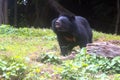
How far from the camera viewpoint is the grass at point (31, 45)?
5.58m

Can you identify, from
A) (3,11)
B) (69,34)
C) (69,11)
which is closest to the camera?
(69,34)

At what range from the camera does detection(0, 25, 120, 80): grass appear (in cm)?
558

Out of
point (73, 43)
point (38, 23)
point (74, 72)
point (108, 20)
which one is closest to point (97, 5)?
point (108, 20)

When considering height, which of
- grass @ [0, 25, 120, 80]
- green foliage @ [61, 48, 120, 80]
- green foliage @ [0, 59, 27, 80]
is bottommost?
grass @ [0, 25, 120, 80]

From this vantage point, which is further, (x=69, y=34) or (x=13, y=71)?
(x=69, y=34)

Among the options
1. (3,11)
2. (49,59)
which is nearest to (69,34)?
(49,59)

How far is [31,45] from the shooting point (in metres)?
9.12

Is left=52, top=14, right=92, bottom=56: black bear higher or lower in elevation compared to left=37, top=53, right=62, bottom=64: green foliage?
higher

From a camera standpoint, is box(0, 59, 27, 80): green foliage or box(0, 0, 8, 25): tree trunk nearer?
box(0, 59, 27, 80): green foliage

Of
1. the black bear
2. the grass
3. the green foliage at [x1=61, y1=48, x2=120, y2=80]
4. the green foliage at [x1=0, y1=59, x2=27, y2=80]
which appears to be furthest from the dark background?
the green foliage at [x1=0, y1=59, x2=27, y2=80]

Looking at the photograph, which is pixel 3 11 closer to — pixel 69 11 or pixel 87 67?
pixel 69 11

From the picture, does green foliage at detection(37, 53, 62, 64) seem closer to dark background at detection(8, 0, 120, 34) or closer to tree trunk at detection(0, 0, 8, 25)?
tree trunk at detection(0, 0, 8, 25)

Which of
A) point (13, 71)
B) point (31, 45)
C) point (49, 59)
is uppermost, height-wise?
point (13, 71)

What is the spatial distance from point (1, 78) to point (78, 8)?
13.8 meters
